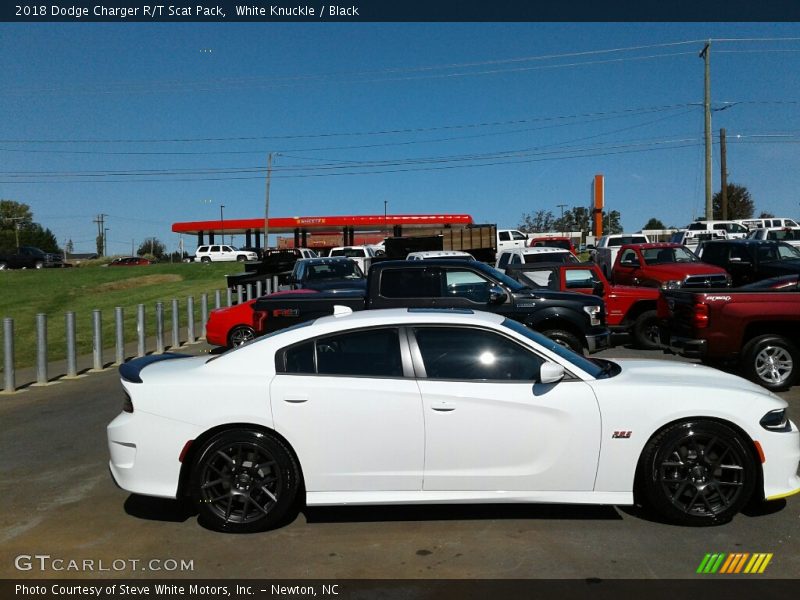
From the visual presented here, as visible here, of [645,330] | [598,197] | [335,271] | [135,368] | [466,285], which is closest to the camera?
[135,368]

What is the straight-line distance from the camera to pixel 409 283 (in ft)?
35.4

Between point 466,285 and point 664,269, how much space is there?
29.1ft

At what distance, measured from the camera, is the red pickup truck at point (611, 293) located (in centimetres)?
1366

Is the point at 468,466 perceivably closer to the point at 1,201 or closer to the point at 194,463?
the point at 194,463

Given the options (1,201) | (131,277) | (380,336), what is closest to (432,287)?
(380,336)

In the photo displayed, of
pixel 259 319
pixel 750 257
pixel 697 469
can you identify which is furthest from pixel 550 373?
pixel 750 257

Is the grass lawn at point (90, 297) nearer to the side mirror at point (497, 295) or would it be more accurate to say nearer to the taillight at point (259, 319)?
the taillight at point (259, 319)

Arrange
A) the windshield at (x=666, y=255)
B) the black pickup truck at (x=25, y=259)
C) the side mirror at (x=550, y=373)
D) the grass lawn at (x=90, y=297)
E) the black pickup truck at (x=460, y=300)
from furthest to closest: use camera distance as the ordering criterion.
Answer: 1. the black pickup truck at (x=25, y=259)
2. the windshield at (x=666, y=255)
3. the grass lawn at (x=90, y=297)
4. the black pickup truck at (x=460, y=300)
5. the side mirror at (x=550, y=373)

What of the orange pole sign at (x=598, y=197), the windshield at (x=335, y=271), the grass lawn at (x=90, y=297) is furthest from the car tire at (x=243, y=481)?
the orange pole sign at (x=598, y=197)

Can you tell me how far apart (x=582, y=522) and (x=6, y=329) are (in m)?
9.36

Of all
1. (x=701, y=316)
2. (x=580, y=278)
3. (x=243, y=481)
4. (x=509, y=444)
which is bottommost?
(x=243, y=481)

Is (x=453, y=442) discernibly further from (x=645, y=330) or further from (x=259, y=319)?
(x=645, y=330)

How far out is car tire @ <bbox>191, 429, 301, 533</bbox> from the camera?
16.7 feet
